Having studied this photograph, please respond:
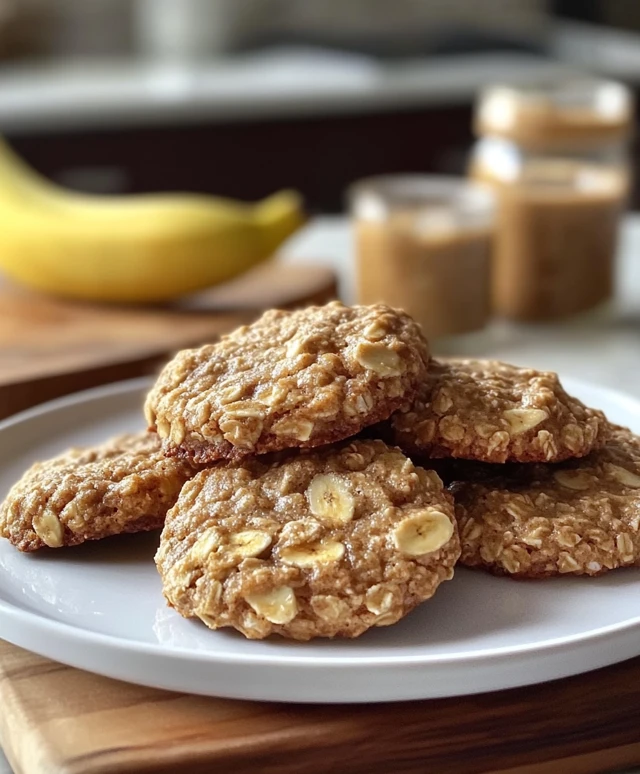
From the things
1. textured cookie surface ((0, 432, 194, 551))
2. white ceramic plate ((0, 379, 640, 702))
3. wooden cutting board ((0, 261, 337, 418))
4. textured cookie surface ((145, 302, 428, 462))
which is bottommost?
wooden cutting board ((0, 261, 337, 418))

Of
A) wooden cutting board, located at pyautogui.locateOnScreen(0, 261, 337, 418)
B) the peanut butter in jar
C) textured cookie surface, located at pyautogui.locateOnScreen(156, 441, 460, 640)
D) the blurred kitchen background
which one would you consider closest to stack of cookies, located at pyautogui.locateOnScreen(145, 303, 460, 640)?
textured cookie surface, located at pyautogui.locateOnScreen(156, 441, 460, 640)

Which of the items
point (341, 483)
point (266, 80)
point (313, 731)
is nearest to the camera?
point (313, 731)

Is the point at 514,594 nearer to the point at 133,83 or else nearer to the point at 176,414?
the point at 176,414

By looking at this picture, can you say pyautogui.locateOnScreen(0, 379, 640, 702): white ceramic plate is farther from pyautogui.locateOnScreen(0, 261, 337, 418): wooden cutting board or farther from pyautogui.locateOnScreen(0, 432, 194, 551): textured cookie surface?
pyautogui.locateOnScreen(0, 261, 337, 418): wooden cutting board

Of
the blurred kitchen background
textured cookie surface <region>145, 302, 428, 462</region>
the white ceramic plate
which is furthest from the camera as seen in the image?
the blurred kitchen background

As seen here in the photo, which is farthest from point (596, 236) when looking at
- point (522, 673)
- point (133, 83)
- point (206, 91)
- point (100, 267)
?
point (133, 83)

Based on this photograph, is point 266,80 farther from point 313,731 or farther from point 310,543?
point 313,731

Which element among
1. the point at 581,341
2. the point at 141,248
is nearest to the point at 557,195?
the point at 581,341
